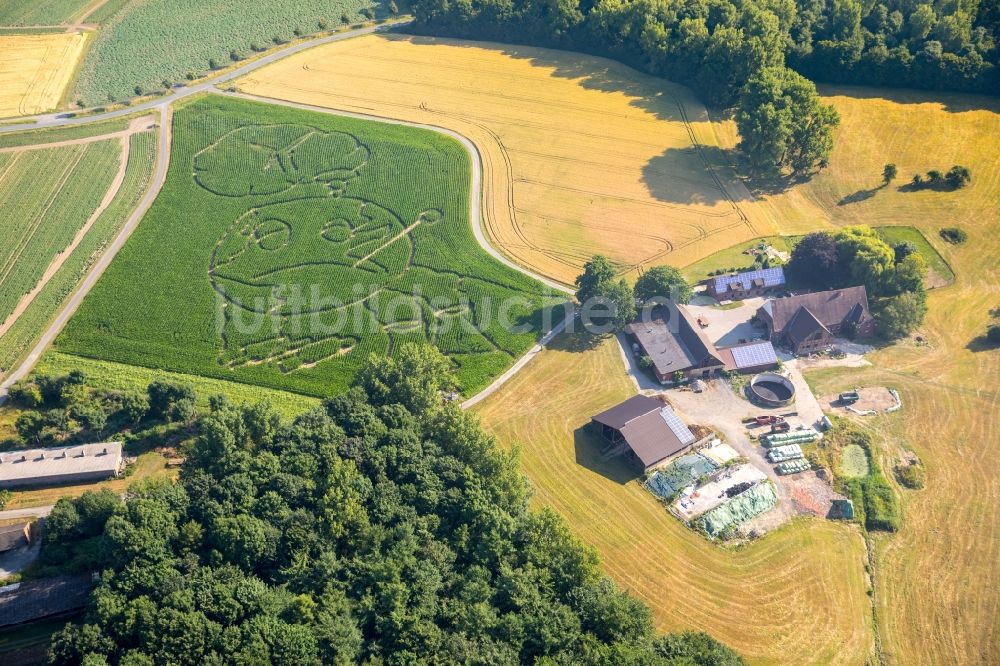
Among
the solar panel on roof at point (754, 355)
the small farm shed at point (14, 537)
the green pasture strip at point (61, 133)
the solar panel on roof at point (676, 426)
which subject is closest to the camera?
the small farm shed at point (14, 537)

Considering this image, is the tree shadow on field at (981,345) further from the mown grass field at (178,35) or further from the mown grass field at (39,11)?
the mown grass field at (39,11)

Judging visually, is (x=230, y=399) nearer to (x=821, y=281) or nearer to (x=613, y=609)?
(x=613, y=609)

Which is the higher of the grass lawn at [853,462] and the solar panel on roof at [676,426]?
the solar panel on roof at [676,426]

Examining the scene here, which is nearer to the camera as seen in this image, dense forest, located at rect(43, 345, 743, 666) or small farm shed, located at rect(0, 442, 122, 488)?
dense forest, located at rect(43, 345, 743, 666)

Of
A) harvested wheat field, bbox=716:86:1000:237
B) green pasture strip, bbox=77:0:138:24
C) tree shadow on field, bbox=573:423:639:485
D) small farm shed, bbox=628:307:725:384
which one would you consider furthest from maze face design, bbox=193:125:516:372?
green pasture strip, bbox=77:0:138:24

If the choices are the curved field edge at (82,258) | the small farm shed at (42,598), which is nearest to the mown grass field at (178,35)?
the curved field edge at (82,258)

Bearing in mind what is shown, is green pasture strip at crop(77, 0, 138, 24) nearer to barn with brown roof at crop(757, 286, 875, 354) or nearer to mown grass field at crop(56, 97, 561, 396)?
mown grass field at crop(56, 97, 561, 396)

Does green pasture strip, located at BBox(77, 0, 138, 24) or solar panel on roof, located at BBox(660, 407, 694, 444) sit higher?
green pasture strip, located at BBox(77, 0, 138, 24)
